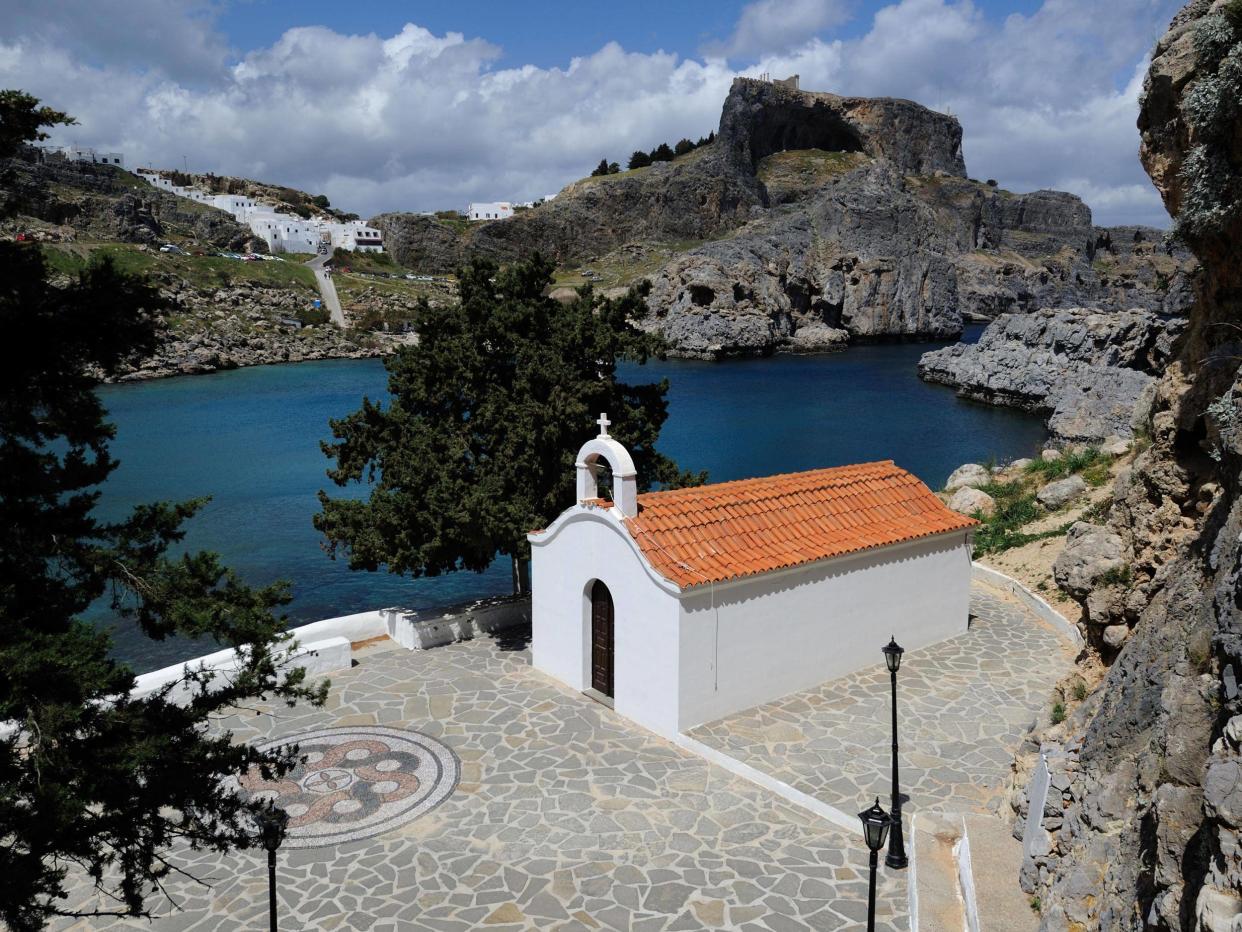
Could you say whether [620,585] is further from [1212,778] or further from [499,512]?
[1212,778]

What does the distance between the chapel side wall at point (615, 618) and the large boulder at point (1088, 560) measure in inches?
216

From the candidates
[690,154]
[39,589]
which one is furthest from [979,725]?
[690,154]

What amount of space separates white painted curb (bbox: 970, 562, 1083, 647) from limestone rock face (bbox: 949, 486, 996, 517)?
415 cm

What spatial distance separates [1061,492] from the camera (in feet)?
83.1

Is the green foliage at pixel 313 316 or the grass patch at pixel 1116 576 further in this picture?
the green foliage at pixel 313 316

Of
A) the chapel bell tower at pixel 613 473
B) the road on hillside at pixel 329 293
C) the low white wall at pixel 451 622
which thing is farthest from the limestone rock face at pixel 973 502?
the road on hillside at pixel 329 293

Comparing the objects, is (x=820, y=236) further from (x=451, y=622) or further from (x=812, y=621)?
(x=812, y=621)

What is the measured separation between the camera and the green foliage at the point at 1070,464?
89.4 ft

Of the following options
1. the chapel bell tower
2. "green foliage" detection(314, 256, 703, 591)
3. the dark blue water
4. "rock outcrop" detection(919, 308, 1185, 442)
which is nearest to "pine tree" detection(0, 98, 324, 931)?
the chapel bell tower

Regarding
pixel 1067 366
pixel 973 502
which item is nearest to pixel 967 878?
pixel 973 502

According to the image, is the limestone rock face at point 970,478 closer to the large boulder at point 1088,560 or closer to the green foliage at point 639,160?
the large boulder at point 1088,560

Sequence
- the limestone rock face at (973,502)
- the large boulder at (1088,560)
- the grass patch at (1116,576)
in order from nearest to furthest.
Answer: the grass patch at (1116,576) < the large boulder at (1088,560) < the limestone rock face at (973,502)

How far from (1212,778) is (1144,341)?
209ft

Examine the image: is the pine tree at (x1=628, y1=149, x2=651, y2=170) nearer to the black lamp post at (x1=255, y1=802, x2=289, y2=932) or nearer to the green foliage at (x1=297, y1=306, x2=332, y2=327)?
the green foliage at (x1=297, y1=306, x2=332, y2=327)
